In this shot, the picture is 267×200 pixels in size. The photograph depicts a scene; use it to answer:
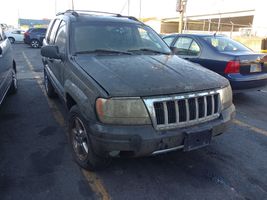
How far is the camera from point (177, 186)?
→ 3.25 metres

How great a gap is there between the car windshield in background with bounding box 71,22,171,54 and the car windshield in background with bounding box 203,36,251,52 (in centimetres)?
239

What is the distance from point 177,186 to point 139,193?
45cm

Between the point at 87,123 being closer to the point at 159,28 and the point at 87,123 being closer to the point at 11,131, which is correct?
the point at 11,131

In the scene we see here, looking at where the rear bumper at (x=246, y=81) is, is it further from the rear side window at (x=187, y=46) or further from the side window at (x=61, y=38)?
the side window at (x=61, y=38)

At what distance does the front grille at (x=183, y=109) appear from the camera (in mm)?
2914

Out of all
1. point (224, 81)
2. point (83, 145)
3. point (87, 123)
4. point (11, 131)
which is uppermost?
point (224, 81)

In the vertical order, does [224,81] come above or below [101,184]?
above

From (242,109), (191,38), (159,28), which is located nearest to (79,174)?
(242,109)

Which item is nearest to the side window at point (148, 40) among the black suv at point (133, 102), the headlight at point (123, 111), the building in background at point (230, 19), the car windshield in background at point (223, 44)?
the black suv at point (133, 102)

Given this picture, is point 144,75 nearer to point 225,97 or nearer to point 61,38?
point 225,97

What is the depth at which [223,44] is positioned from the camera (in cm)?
684

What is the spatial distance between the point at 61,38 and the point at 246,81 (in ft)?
13.0

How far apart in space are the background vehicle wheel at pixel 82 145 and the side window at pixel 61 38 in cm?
123

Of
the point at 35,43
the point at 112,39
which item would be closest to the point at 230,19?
the point at 35,43
